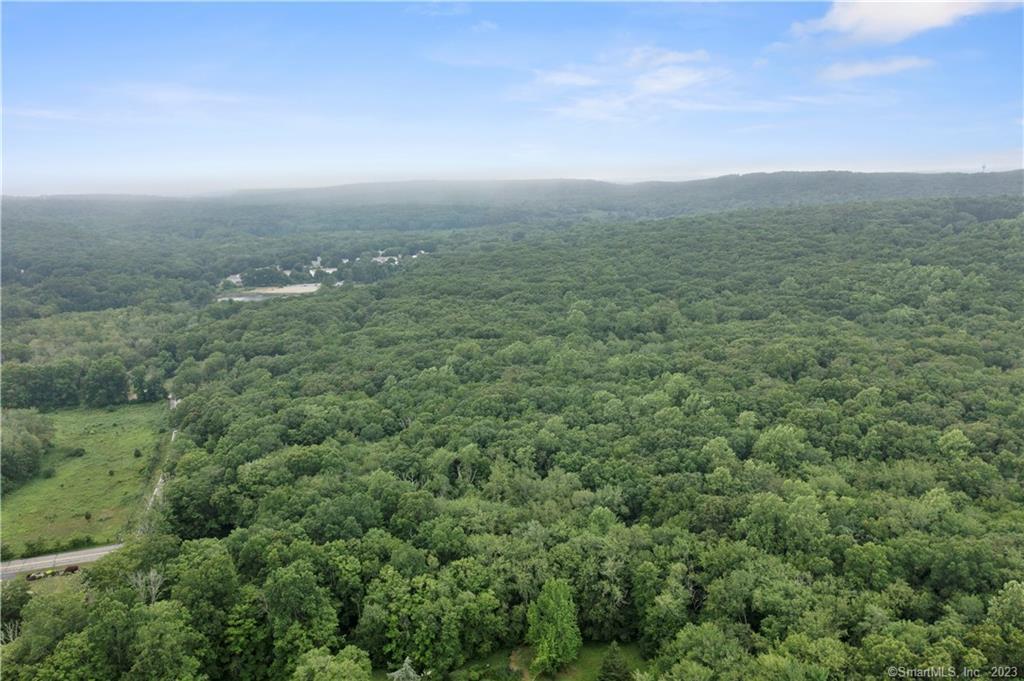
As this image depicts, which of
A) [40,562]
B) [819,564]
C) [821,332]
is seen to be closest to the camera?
[819,564]

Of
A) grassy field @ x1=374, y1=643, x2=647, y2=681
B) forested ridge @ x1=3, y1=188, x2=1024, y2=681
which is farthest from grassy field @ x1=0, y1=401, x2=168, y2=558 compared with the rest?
grassy field @ x1=374, y1=643, x2=647, y2=681

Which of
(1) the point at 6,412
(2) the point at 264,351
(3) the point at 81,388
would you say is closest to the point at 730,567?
(2) the point at 264,351

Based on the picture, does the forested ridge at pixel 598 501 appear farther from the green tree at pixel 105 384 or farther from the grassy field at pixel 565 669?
Result: the green tree at pixel 105 384

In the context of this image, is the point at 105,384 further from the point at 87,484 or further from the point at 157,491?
the point at 157,491

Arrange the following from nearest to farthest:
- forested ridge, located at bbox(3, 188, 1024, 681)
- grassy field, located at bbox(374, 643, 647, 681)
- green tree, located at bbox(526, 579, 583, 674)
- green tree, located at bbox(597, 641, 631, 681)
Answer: forested ridge, located at bbox(3, 188, 1024, 681) < green tree, located at bbox(597, 641, 631, 681) < green tree, located at bbox(526, 579, 583, 674) < grassy field, located at bbox(374, 643, 647, 681)

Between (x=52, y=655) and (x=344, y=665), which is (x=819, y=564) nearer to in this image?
(x=344, y=665)

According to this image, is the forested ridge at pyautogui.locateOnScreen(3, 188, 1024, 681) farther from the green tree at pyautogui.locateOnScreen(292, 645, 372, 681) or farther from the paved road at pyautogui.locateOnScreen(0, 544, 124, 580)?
the paved road at pyautogui.locateOnScreen(0, 544, 124, 580)

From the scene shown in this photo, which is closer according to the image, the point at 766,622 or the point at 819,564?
the point at 766,622
